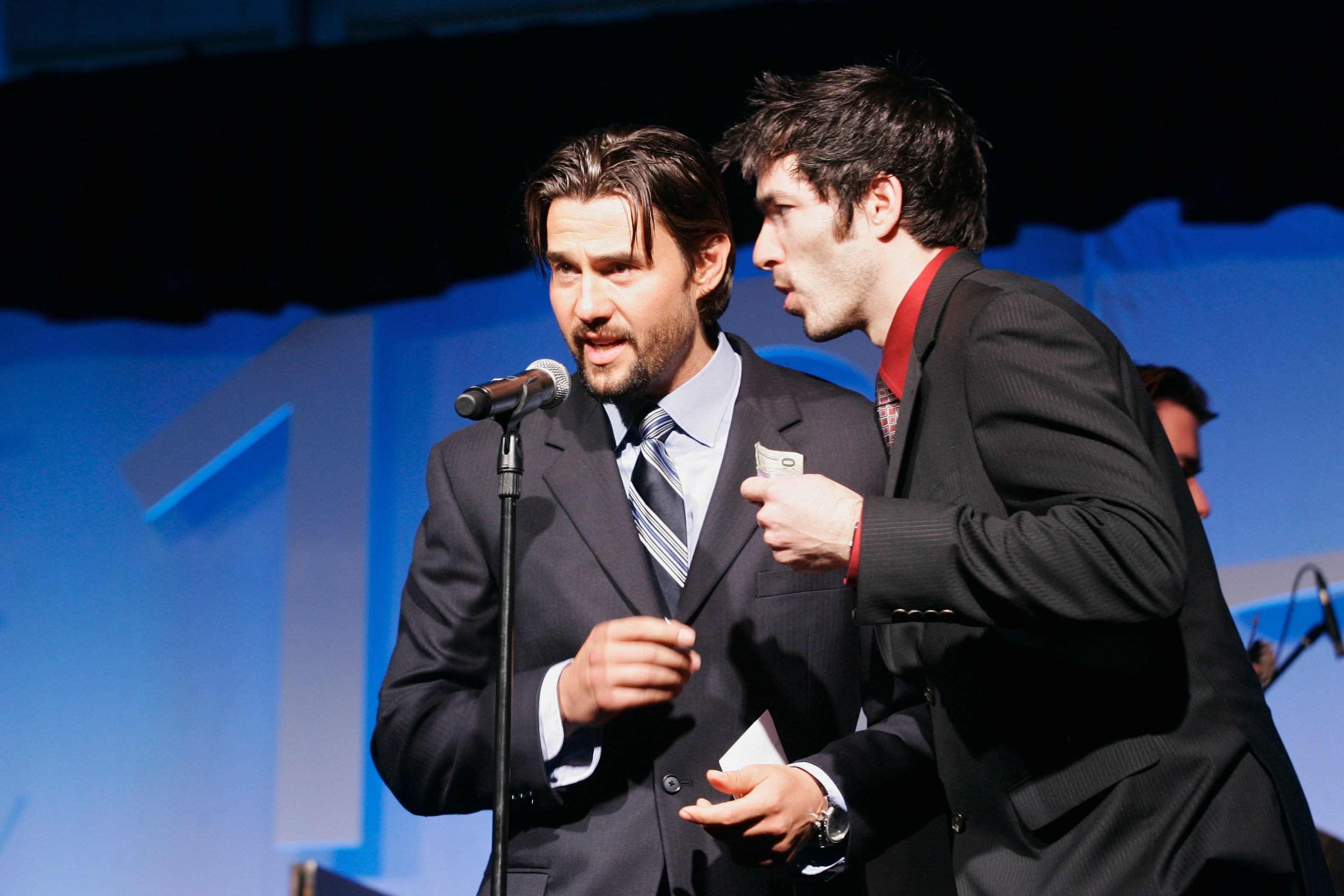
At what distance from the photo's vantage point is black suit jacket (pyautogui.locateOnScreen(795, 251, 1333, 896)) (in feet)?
4.59

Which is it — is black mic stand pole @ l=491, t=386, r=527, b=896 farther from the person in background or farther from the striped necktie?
the person in background

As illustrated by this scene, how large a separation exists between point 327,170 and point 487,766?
293cm

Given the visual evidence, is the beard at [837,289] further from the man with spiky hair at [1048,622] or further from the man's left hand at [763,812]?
the man's left hand at [763,812]

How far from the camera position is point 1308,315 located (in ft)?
13.2

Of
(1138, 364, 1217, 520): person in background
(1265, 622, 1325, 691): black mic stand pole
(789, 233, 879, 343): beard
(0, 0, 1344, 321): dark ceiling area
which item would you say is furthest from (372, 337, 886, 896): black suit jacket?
(0, 0, 1344, 321): dark ceiling area

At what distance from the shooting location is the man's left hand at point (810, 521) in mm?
1510

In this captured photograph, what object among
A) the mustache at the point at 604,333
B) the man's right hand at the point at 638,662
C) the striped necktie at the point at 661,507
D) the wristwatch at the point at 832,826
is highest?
the mustache at the point at 604,333

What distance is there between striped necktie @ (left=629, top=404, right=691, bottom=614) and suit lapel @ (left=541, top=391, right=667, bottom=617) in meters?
0.03

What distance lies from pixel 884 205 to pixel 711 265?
467mm

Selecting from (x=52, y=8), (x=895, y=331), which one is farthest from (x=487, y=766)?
(x=52, y=8)

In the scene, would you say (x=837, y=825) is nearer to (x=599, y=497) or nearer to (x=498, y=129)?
(x=599, y=497)

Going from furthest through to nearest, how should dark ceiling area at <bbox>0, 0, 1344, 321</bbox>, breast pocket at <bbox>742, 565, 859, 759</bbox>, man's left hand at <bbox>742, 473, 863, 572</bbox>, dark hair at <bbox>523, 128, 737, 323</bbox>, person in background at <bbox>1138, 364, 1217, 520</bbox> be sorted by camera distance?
1. dark ceiling area at <bbox>0, 0, 1344, 321</bbox>
2. person in background at <bbox>1138, 364, 1217, 520</bbox>
3. dark hair at <bbox>523, 128, 737, 323</bbox>
4. breast pocket at <bbox>742, 565, 859, 759</bbox>
5. man's left hand at <bbox>742, 473, 863, 572</bbox>

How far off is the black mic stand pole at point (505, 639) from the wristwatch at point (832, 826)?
0.50 metres

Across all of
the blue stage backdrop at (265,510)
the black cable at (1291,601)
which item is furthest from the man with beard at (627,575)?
the black cable at (1291,601)
